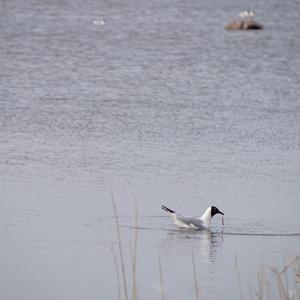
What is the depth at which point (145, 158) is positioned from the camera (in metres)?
14.7

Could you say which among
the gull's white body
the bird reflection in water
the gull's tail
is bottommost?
the bird reflection in water

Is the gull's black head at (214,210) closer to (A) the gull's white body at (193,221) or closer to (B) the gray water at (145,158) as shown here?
(A) the gull's white body at (193,221)

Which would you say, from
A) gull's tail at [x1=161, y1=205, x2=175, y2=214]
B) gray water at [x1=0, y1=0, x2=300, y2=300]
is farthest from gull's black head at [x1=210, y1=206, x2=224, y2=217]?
gull's tail at [x1=161, y1=205, x2=175, y2=214]

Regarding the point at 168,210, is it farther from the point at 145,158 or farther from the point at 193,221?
the point at 145,158

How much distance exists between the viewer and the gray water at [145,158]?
390 inches

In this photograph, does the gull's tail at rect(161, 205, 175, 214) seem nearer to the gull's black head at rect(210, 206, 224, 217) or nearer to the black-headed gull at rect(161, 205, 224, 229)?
the black-headed gull at rect(161, 205, 224, 229)

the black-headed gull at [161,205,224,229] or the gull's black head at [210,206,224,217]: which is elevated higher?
the gull's black head at [210,206,224,217]

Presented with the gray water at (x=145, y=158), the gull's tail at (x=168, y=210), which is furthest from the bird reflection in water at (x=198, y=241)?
the gull's tail at (x=168, y=210)

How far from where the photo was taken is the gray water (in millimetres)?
9898

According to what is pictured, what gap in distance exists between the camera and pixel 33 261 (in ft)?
32.2

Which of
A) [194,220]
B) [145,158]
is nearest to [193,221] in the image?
[194,220]

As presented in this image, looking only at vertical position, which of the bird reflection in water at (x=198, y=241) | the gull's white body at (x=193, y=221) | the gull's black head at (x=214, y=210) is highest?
the gull's black head at (x=214, y=210)

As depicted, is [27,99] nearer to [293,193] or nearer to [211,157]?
[211,157]

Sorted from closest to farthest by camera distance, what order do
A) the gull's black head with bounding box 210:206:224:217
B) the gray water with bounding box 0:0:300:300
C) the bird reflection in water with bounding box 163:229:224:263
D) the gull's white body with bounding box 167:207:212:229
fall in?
the gray water with bounding box 0:0:300:300
the bird reflection in water with bounding box 163:229:224:263
the gull's white body with bounding box 167:207:212:229
the gull's black head with bounding box 210:206:224:217
